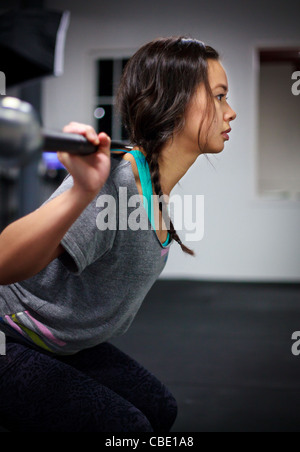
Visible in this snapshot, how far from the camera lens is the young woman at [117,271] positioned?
2.69 ft

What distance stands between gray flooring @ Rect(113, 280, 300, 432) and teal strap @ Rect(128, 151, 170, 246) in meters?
1.18

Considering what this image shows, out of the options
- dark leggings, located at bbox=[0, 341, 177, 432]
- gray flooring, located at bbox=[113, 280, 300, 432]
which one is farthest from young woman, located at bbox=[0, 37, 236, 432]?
gray flooring, located at bbox=[113, 280, 300, 432]

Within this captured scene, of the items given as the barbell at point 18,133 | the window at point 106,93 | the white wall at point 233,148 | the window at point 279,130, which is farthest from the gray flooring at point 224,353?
the window at point 279,130

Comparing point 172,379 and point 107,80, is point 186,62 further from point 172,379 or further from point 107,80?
point 107,80

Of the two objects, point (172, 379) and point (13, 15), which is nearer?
point (172, 379)

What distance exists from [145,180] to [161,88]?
168 mm

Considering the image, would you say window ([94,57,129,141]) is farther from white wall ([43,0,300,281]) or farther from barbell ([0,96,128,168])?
barbell ([0,96,128,168])

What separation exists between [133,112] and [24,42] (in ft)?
6.99

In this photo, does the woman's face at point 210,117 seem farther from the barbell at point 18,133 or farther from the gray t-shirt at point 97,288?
the barbell at point 18,133

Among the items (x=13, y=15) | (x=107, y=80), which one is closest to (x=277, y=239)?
(x=107, y=80)

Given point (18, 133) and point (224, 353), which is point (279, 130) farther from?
point (18, 133)

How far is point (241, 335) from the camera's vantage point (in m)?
3.06

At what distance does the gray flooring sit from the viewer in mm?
1910
